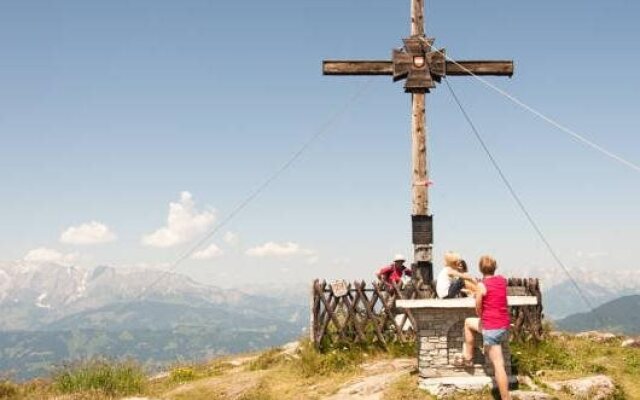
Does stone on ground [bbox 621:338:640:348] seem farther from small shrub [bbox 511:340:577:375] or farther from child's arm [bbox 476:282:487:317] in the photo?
child's arm [bbox 476:282:487:317]

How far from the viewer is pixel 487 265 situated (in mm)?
10641

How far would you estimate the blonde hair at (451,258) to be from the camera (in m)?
12.1

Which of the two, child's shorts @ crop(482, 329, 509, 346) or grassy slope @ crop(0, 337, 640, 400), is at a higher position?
child's shorts @ crop(482, 329, 509, 346)

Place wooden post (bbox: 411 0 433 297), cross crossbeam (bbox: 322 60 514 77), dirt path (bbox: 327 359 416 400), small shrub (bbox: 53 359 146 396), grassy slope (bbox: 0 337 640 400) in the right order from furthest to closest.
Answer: cross crossbeam (bbox: 322 60 514 77) → wooden post (bbox: 411 0 433 297) → small shrub (bbox: 53 359 146 396) → grassy slope (bbox: 0 337 640 400) → dirt path (bbox: 327 359 416 400)

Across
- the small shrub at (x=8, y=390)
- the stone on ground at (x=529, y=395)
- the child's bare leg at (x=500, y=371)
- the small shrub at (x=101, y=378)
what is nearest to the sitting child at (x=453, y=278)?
the child's bare leg at (x=500, y=371)

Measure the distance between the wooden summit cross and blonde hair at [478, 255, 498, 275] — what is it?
572 centimetres

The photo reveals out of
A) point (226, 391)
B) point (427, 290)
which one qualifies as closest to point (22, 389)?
point (226, 391)

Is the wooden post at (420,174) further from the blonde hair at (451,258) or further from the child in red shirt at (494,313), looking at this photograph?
the child in red shirt at (494,313)

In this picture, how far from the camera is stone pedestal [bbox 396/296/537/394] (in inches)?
468

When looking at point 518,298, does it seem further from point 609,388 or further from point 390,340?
point 390,340

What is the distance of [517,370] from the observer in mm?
12836

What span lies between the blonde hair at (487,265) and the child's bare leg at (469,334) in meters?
1.24

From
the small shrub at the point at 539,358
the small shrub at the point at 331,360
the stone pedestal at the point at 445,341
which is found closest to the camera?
the stone pedestal at the point at 445,341

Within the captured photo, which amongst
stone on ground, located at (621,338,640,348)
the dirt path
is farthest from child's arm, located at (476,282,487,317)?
stone on ground, located at (621,338,640,348)
